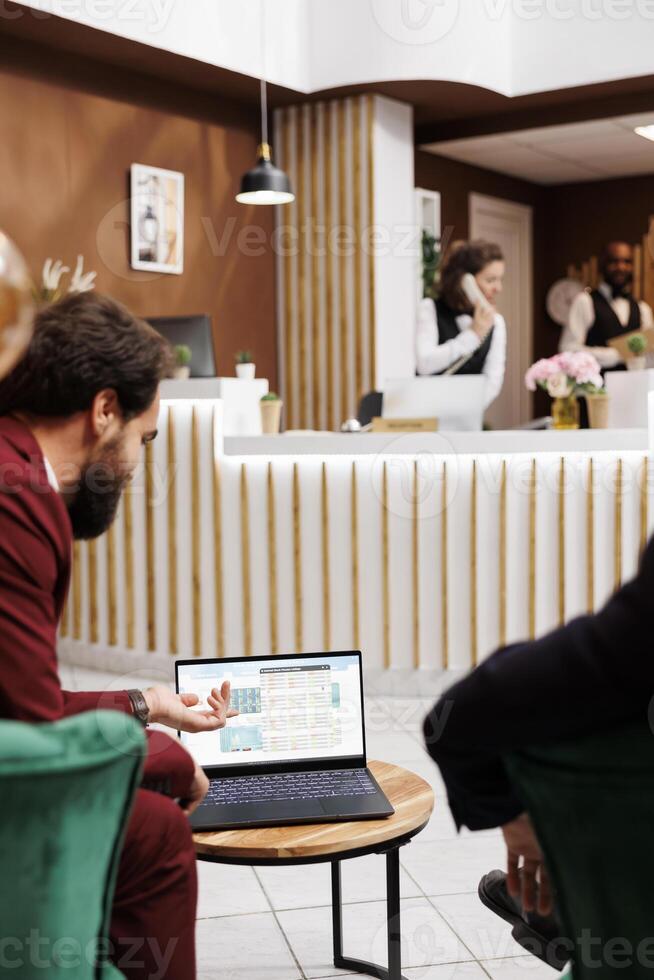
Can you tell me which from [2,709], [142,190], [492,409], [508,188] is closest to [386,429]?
[142,190]

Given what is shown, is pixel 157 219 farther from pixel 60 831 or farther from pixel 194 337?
pixel 60 831

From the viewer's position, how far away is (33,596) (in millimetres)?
1469

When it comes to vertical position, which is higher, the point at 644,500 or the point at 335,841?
the point at 644,500

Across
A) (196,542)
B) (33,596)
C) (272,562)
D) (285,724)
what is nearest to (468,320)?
(272,562)

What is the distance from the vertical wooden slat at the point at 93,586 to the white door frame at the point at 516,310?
182 inches

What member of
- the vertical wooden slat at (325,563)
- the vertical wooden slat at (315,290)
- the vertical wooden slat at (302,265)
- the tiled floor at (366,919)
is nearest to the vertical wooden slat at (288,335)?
the vertical wooden slat at (302,265)

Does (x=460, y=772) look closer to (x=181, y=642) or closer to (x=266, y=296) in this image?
(x=181, y=642)

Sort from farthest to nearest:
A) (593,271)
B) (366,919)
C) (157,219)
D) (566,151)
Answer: (593,271) < (566,151) < (157,219) < (366,919)

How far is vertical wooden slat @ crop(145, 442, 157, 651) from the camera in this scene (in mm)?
4938

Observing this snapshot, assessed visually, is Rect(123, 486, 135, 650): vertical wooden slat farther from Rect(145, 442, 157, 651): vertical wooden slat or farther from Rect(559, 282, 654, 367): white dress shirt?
Rect(559, 282, 654, 367): white dress shirt

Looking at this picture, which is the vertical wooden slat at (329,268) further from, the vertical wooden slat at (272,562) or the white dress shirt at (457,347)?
the vertical wooden slat at (272,562)

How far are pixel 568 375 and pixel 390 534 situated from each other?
3.13ft

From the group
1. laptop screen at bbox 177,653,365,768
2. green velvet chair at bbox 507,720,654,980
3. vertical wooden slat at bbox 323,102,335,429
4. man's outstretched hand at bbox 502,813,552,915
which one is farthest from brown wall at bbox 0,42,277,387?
green velvet chair at bbox 507,720,654,980

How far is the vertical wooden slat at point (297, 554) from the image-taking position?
4611 millimetres
